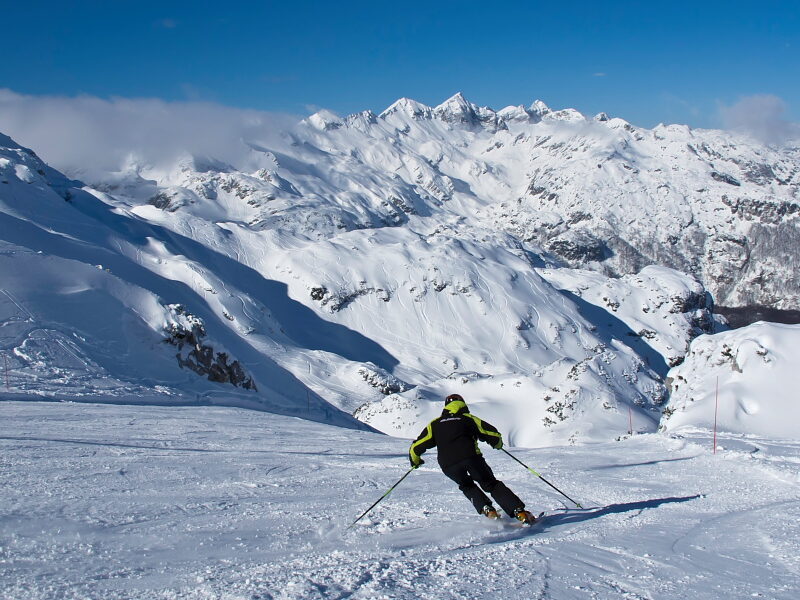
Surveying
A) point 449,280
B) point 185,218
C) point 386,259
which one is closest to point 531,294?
point 449,280

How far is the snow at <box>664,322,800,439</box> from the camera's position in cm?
2528

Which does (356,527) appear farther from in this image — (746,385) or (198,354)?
(746,385)

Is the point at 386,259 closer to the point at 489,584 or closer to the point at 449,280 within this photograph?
the point at 449,280

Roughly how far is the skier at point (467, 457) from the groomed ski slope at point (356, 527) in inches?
9.5

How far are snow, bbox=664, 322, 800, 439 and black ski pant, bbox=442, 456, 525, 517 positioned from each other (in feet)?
65.6

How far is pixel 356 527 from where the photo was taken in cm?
696

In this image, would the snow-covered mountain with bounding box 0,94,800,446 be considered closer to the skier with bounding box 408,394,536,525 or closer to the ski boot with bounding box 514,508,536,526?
the skier with bounding box 408,394,536,525

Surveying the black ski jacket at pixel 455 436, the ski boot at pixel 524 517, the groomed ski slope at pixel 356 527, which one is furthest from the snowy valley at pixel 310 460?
the black ski jacket at pixel 455 436

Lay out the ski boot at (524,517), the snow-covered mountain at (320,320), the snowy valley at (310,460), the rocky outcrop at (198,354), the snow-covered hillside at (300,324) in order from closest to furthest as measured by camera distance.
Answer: the snowy valley at (310,460)
the ski boot at (524,517)
the snow-covered hillside at (300,324)
the snow-covered mountain at (320,320)
the rocky outcrop at (198,354)

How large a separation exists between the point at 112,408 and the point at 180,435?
15.6 ft

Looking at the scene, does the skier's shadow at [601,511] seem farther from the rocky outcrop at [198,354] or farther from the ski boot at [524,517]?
the rocky outcrop at [198,354]

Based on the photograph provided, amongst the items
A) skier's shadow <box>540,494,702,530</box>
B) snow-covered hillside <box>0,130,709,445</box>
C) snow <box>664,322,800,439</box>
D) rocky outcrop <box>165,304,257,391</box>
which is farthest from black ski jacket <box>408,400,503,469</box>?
rocky outcrop <box>165,304,257,391</box>

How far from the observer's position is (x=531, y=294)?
9481cm

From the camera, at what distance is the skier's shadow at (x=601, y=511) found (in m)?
7.54
